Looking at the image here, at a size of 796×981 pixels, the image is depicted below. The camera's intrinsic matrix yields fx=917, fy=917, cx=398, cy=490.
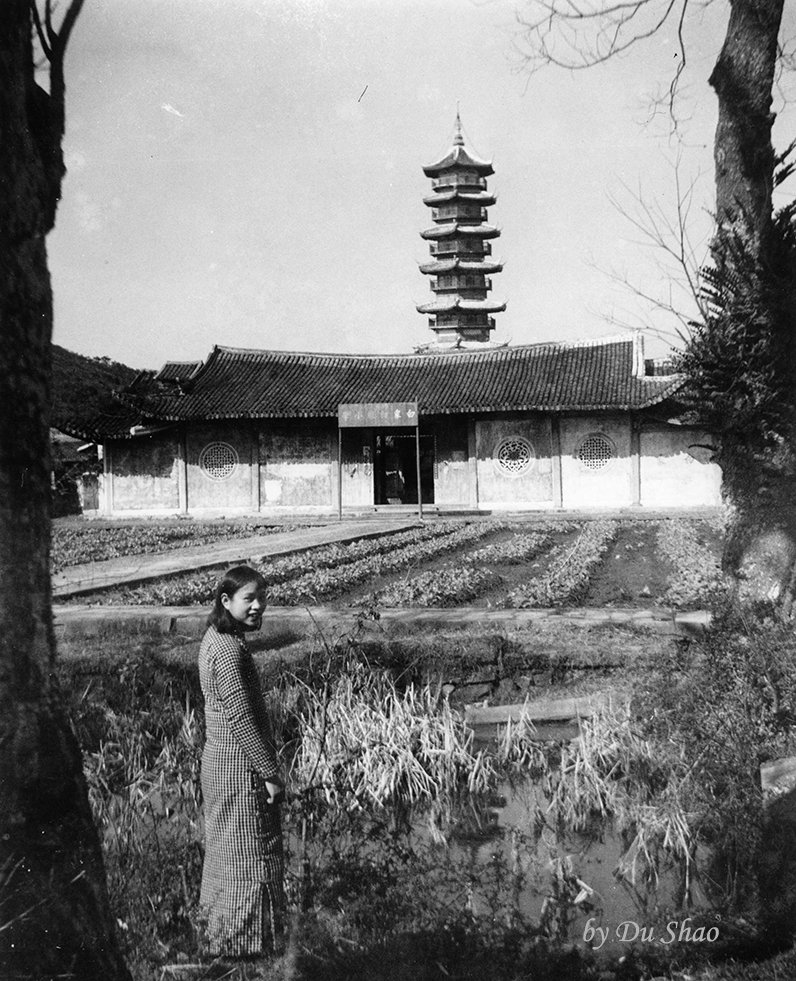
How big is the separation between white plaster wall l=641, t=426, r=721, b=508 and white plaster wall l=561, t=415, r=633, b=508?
1.21ft

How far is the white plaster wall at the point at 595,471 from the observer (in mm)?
19172

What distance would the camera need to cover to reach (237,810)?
9.62 feet

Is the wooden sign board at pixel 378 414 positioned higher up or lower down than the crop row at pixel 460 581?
higher up

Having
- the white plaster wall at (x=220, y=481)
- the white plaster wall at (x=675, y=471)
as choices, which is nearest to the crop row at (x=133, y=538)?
the white plaster wall at (x=220, y=481)

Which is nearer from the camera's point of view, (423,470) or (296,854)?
(296,854)

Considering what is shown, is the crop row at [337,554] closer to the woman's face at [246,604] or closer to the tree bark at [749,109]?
the tree bark at [749,109]

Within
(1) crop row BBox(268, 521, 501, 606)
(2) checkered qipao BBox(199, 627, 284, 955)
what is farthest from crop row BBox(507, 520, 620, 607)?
(2) checkered qipao BBox(199, 627, 284, 955)

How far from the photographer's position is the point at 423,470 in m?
23.5

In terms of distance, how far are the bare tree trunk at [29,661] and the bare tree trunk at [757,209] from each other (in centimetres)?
403

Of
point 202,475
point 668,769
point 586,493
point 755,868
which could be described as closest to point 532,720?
point 668,769

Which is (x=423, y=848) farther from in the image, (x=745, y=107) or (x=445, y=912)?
(x=745, y=107)

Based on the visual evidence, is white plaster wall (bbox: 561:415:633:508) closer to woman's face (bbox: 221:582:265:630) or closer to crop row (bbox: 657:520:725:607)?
crop row (bbox: 657:520:725:607)

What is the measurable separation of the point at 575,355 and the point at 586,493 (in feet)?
11.9

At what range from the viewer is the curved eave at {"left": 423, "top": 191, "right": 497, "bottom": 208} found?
107 feet
